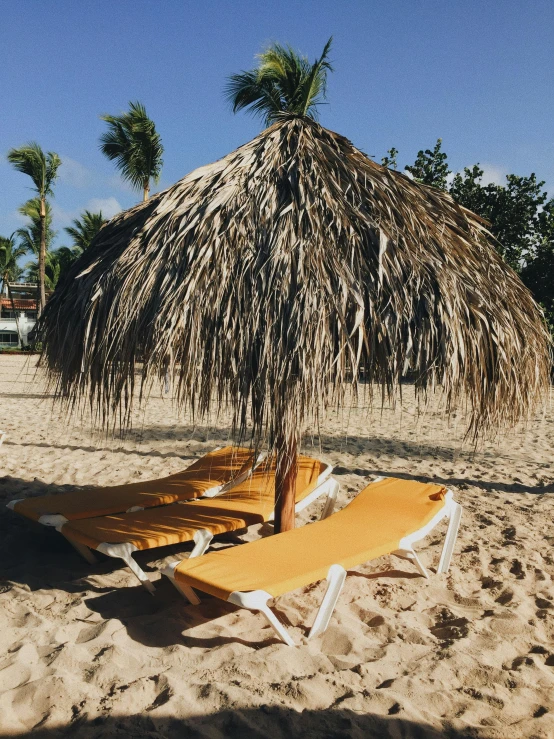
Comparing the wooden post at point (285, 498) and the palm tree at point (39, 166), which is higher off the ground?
the palm tree at point (39, 166)

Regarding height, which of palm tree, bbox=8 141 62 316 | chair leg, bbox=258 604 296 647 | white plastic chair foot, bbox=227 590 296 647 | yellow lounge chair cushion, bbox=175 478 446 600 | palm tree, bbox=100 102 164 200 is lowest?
chair leg, bbox=258 604 296 647

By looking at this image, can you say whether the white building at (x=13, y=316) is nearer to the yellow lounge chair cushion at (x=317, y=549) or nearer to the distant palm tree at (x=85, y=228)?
the distant palm tree at (x=85, y=228)

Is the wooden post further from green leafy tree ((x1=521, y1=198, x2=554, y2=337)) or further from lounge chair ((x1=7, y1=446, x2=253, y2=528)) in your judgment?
green leafy tree ((x1=521, y1=198, x2=554, y2=337))

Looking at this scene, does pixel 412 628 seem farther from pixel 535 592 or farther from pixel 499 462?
pixel 499 462

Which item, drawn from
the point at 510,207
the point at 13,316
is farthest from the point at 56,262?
the point at 510,207

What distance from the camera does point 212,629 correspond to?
9.34 feet

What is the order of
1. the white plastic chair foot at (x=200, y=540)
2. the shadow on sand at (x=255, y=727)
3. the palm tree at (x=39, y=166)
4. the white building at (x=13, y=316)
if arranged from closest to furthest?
the shadow on sand at (x=255, y=727) < the white plastic chair foot at (x=200, y=540) < the palm tree at (x=39, y=166) < the white building at (x=13, y=316)

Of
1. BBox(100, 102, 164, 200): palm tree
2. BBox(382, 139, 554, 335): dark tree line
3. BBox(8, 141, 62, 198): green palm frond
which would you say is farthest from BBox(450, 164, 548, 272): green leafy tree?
BBox(8, 141, 62, 198): green palm frond

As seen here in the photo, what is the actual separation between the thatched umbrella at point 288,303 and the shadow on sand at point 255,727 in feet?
3.87

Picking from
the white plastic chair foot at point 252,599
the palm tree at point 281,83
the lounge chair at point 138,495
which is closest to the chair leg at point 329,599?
the white plastic chair foot at point 252,599

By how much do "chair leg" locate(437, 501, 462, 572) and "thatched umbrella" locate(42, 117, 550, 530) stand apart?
653 millimetres

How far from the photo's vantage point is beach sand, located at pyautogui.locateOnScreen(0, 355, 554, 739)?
2141 millimetres

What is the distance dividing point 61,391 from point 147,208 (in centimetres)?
132

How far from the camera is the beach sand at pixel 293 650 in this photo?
214 centimetres
